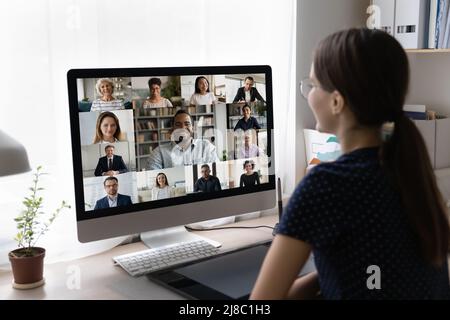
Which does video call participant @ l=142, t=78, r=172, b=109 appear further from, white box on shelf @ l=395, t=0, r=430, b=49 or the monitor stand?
white box on shelf @ l=395, t=0, r=430, b=49

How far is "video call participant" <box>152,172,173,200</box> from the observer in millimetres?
1641

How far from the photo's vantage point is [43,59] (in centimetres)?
169

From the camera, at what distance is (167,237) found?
1799mm

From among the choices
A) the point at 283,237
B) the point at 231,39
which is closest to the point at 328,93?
the point at 283,237

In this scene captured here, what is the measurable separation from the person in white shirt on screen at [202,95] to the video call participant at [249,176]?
23 cm

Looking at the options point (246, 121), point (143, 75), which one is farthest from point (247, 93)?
point (143, 75)

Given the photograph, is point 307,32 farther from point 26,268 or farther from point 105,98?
point 26,268

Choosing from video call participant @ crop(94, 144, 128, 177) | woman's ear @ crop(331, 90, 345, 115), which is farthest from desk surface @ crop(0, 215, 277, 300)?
woman's ear @ crop(331, 90, 345, 115)

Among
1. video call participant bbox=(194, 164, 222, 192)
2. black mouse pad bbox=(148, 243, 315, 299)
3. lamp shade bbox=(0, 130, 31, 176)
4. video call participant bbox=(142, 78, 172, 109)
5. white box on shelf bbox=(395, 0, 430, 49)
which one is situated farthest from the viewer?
white box on shelf bbox=(395, 0, 430, 49)

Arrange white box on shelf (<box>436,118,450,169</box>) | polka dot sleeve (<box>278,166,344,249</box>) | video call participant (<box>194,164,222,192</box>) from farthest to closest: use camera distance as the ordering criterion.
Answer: white box on shelf (<box>436,118,450,169</box>)
video call participant (<box>194,164,222,192</box>)
polka dot sleeve (<box>278,166,344,249</box>)

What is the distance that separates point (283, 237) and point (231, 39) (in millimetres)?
1230

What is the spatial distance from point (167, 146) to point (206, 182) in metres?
0.17

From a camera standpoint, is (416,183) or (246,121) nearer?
(416,183)
